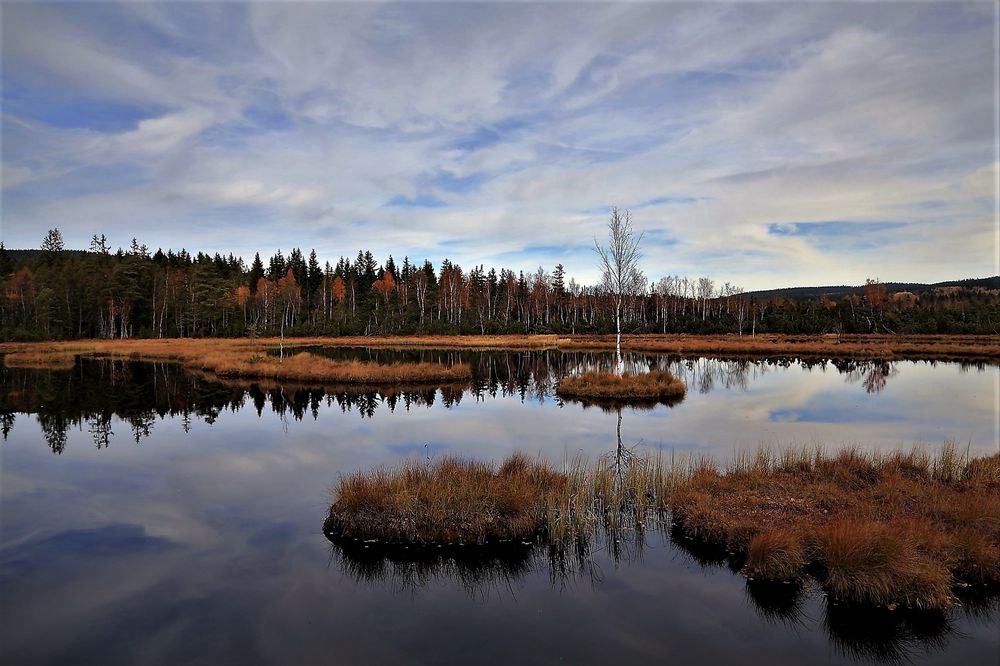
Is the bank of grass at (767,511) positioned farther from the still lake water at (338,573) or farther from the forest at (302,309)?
the forest at (302,309)

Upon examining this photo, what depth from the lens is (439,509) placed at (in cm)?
1080

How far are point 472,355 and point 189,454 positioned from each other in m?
41.4

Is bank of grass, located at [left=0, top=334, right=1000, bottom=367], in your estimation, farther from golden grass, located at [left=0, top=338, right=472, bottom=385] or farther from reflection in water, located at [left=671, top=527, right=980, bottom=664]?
reflection in water, located at [left=671, top=527, right=980, bottom=664]

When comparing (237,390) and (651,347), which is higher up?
(651,347)

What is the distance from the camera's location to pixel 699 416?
23141 millimetres

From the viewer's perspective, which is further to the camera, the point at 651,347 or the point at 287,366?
the point at 651,347

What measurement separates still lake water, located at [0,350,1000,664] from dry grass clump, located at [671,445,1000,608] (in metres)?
0.46

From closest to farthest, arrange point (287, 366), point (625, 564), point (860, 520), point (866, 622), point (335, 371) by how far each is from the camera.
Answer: point (866, 622), point (860, 520), point (625, 564), point (335, 371), point (287, 366)

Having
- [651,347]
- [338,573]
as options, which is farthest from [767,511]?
[651,347]

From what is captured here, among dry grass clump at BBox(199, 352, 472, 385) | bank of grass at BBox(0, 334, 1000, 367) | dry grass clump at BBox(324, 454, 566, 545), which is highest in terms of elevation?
bank of grass at BBox(0, 334, 1000, 367)

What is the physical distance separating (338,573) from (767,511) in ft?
25.9

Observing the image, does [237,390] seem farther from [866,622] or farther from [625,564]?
[866,622]

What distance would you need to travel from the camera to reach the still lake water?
742 centimetres

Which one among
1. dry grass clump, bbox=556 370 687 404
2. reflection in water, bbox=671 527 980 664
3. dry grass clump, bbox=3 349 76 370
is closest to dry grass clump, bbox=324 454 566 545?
reflection in water, bbox=671 527 980 664
